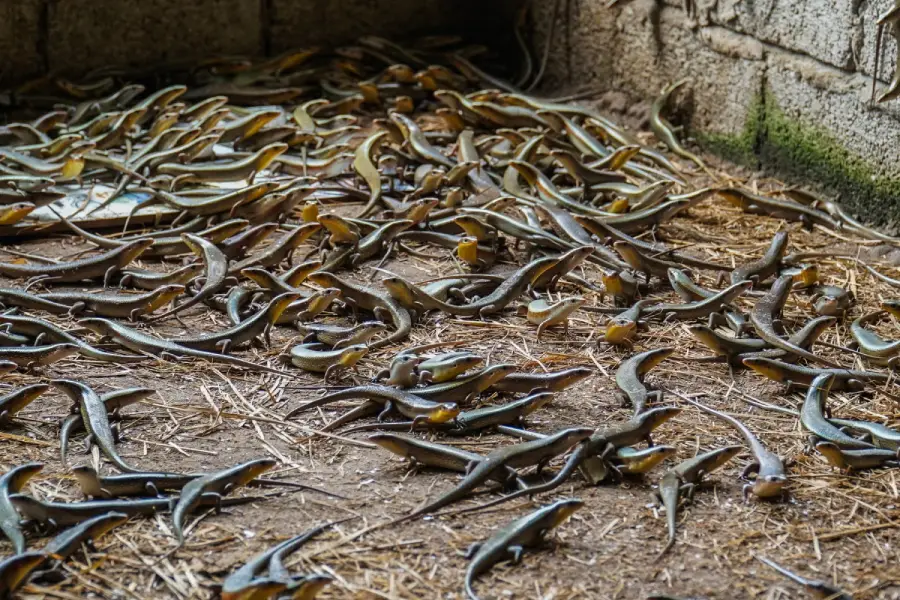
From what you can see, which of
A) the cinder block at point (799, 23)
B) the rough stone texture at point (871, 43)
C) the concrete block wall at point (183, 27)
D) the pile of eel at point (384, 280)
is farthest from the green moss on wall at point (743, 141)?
the concrete block wall at point (183, 27)

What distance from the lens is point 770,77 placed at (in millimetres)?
6270

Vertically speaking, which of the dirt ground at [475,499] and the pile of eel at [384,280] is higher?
the pile of eel at [384,280]

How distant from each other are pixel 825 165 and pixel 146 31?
4834 millimetres

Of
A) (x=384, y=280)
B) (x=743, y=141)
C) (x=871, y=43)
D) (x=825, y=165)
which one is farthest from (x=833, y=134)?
(x=384, y=280)

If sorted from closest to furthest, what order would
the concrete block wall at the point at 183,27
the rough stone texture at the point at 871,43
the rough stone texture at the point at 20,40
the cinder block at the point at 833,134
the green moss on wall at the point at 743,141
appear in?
the rough stone texture at the point at 871,43 < the cinder block at the point at 833,134 < the green moss on wall at the point at 743,141 < the rough stone texture at the point at 20,40 < the concrete block wall at the point at 183,27

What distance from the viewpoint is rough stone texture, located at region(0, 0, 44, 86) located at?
7.74 meters

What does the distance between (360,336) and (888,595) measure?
6.91ft

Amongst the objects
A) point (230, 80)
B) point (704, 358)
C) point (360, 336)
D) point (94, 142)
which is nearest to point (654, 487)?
point (704, 358)

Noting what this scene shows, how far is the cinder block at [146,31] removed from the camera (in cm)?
796

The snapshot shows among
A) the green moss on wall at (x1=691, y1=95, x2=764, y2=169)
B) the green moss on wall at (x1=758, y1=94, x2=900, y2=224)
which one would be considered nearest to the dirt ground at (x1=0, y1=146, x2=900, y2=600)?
the green moss on wall at (x1=758, y1=94, x2=900, y2=224)

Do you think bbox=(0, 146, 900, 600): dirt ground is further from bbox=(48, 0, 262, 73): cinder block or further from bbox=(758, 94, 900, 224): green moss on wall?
bbox=(48, 0, 262, 73): cinder block

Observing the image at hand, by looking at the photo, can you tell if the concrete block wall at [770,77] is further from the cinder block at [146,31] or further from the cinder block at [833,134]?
the cinder block at [146,31]

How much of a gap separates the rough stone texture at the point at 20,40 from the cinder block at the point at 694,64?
3.97m

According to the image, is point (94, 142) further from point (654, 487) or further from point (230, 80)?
point (654, 487)
